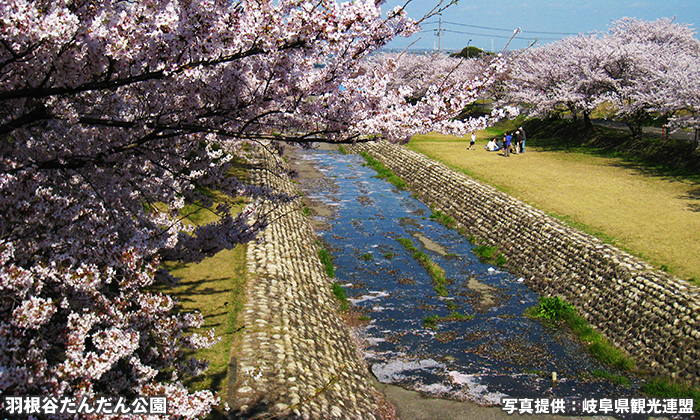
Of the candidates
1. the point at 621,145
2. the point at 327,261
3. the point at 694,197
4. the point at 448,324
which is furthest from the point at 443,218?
the point at 621,145

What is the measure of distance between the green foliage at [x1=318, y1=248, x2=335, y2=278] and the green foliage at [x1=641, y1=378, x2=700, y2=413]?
8557 mm

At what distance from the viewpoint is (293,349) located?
898 centimetres

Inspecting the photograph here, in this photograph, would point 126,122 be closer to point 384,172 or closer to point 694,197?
point 694,197

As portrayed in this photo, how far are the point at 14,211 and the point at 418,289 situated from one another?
12.2 meters

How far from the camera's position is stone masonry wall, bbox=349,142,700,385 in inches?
411

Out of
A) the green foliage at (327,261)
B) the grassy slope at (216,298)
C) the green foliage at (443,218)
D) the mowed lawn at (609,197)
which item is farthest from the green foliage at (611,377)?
the green foliage at (443,218)

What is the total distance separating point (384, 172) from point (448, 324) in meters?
19.4

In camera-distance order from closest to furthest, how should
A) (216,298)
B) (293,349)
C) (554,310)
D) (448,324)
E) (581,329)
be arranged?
(293,349)
(216,298)
(581,329)
(448,324)
(554,310)

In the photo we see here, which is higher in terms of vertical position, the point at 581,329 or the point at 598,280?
the point at 598,280

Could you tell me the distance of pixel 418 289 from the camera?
15.0m

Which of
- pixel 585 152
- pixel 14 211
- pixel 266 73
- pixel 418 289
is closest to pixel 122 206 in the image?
pixel 14 211

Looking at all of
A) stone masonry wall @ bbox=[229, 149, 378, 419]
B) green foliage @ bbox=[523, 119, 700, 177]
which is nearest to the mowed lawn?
green foliage @ bbox=[523, 119, 700, 177]

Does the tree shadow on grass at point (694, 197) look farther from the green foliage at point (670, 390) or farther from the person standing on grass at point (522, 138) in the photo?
the person standing on grass at point (522, 138)

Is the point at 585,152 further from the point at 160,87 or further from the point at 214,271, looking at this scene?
the point at 160,87
